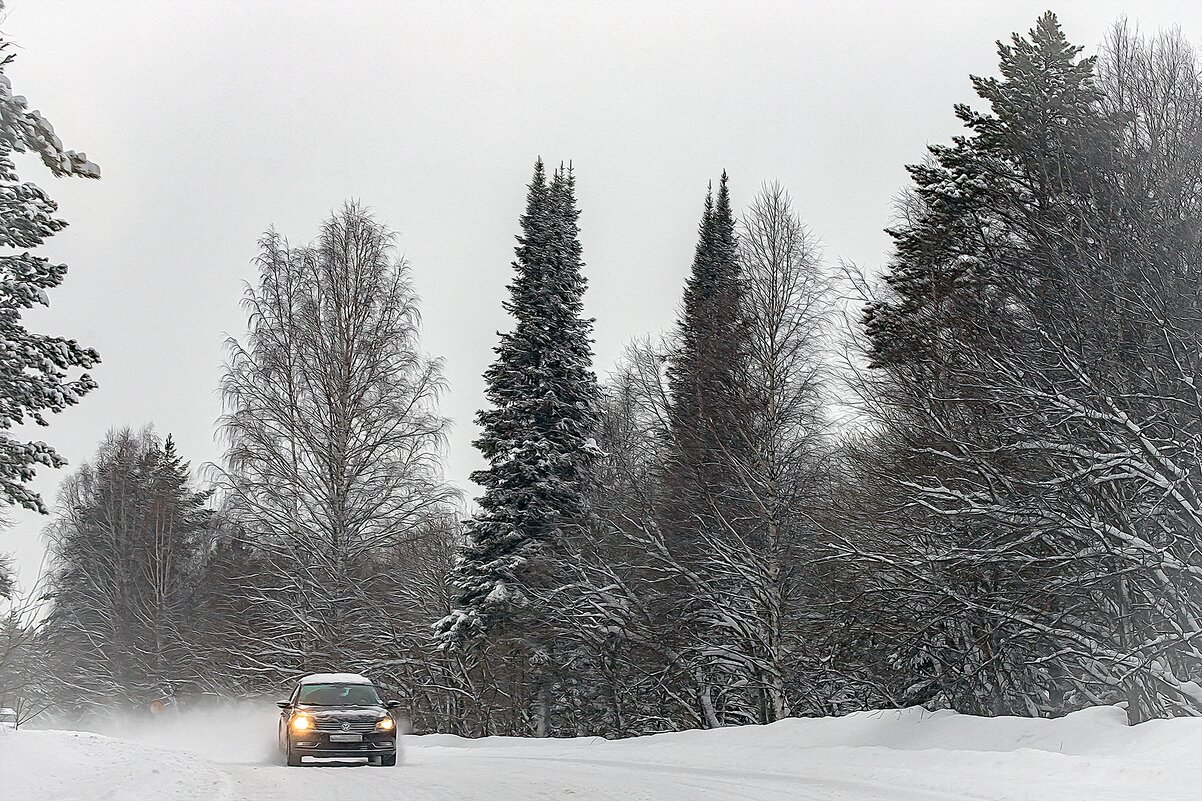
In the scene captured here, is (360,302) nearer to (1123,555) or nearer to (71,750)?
(71,750)

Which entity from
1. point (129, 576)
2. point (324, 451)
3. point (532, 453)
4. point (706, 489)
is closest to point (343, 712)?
point (706, 489)

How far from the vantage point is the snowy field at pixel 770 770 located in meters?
10.6

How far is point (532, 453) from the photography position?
29.6 metres

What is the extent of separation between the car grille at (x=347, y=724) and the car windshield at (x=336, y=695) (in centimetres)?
85

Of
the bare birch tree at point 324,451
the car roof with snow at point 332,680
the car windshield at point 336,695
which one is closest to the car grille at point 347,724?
the car windshield at point 336,695

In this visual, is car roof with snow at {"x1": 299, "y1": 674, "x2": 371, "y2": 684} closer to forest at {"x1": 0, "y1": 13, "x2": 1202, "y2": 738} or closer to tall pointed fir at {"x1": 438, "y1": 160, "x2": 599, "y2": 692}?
forest at {"x1": 0, "y1": 13, "x2": 1202, "y2": 738}

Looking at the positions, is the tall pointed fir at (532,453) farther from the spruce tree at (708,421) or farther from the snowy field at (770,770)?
the snowy field at (770,770)

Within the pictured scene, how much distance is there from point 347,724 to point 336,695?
121 cm

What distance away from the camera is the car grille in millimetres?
17016

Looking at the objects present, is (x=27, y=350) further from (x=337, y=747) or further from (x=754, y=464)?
(x=754, y=464)

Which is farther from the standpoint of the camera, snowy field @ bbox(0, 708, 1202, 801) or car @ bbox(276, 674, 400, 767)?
car @ bbox(276, 674, 400, 767)

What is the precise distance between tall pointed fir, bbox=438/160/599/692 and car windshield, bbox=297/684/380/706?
9.29 metres

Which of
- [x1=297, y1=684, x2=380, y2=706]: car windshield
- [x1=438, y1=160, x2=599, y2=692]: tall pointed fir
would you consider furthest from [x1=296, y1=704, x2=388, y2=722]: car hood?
[x1=438, y1=160, x2=599, y2=692]: tall pointed fir

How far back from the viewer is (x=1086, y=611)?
15688mm
